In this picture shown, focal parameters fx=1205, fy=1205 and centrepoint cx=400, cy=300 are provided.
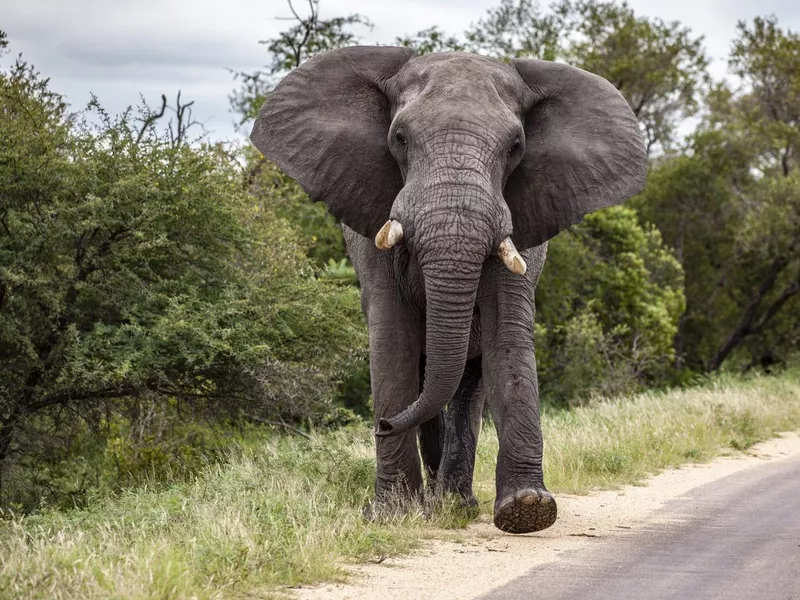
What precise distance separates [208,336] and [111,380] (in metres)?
1.11

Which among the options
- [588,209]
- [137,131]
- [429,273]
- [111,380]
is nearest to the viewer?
[429,273]

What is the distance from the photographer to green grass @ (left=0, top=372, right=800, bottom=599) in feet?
18.1

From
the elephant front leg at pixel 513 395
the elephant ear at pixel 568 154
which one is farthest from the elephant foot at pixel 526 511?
the elephant ear at pixel 568 154

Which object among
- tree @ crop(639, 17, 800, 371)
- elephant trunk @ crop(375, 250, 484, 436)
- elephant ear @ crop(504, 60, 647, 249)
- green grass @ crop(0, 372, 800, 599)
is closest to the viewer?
green grass @ crop(0, 372, 800, 599)

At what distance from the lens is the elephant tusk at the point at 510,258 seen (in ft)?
23.3

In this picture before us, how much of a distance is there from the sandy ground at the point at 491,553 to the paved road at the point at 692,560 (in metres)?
0.16

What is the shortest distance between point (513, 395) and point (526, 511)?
75cm

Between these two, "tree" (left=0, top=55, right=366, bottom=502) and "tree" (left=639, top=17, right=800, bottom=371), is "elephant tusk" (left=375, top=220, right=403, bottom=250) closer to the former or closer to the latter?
"tree" (left=0, top=55, right=366, bottom=502)

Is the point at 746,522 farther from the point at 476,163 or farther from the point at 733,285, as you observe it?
the point at 733,285

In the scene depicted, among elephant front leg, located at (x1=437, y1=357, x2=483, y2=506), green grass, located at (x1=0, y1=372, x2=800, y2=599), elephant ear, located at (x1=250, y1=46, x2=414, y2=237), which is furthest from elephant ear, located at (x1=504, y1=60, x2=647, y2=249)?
green grass, located at (x1=0, y1=372, x2=800, y2=599)

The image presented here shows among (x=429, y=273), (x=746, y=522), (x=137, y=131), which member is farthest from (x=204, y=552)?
(x=137, y=131)

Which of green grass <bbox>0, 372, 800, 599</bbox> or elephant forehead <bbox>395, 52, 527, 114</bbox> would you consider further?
elephant forehead <bbox>395, 52, 527, 114</bbox>

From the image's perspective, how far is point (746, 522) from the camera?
838 cm

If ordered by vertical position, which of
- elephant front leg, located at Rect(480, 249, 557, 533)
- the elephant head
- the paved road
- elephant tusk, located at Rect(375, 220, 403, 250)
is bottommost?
the paved road
